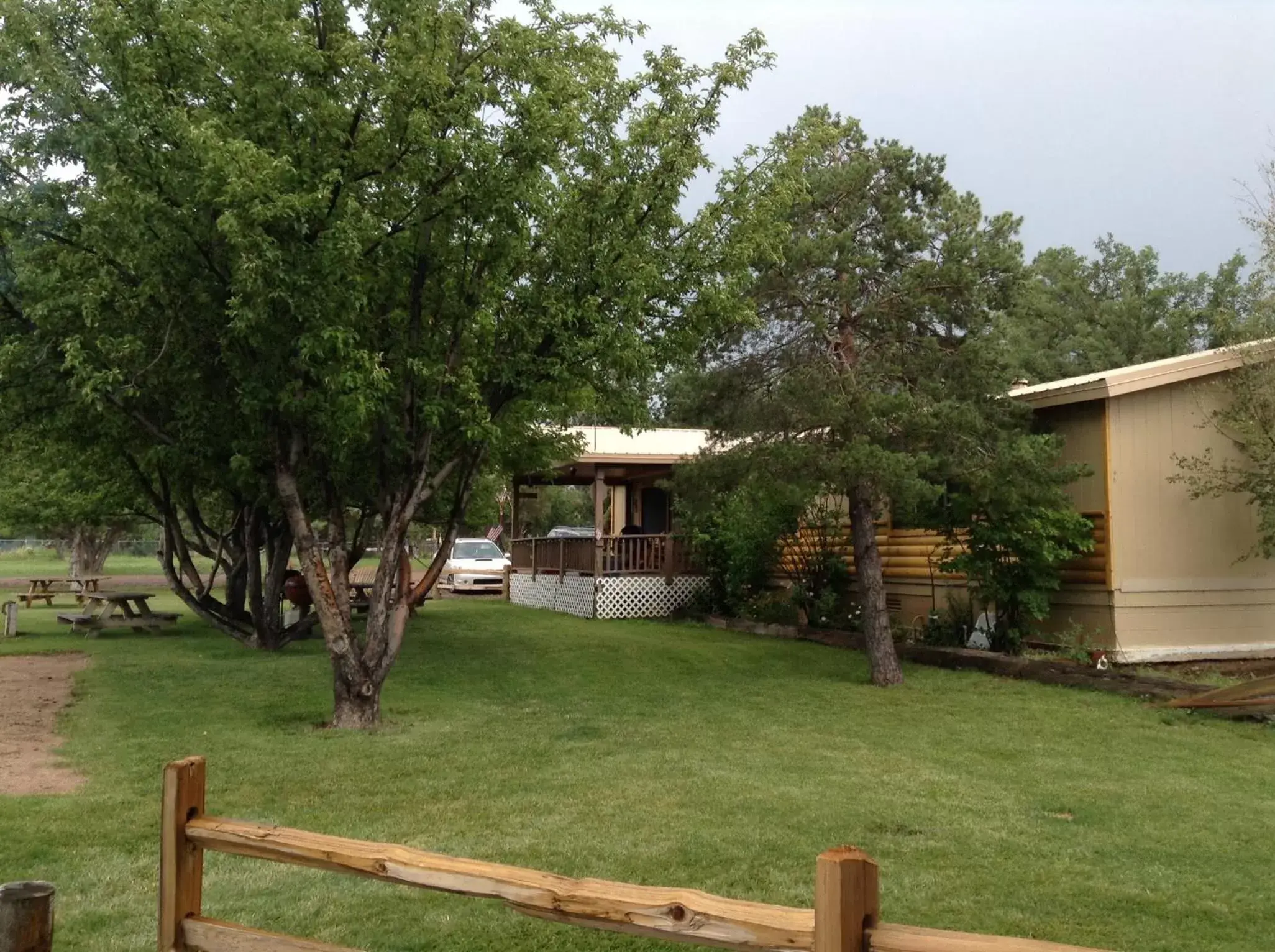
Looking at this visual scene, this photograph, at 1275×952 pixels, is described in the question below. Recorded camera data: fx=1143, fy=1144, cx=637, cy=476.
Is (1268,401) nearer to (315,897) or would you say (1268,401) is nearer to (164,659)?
(315,897)

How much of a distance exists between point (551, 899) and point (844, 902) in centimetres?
86

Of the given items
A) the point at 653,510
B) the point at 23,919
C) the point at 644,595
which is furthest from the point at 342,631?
the point at 653,510

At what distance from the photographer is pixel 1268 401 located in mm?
12328

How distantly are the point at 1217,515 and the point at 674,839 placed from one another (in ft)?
34.6

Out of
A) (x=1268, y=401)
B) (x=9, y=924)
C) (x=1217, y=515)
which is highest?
(x=1268, y=401)

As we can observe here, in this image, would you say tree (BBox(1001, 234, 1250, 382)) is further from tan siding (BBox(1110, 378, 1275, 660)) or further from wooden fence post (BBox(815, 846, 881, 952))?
wooden fence post (BBox(815, 846, 881, 952))

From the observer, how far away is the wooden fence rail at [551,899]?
8.98 feet

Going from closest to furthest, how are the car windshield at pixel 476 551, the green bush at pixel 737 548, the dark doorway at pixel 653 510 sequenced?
the green bush at pixel 737 548
the dark doorway at pixel 653 510
the car windshield at pixel 476 551

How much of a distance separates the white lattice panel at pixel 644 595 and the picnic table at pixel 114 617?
7513 mm

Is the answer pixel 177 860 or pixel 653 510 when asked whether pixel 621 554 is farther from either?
pixel 177 860

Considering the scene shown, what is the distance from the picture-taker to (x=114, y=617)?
62.6 ft

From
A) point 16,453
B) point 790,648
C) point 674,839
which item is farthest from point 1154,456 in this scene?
point 16,453

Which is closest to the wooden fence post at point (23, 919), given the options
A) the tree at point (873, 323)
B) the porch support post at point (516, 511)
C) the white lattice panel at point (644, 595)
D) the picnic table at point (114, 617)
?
the tree at point (873, 323)

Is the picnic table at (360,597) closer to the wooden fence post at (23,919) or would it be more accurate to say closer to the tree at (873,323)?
the tree at (873,323)
